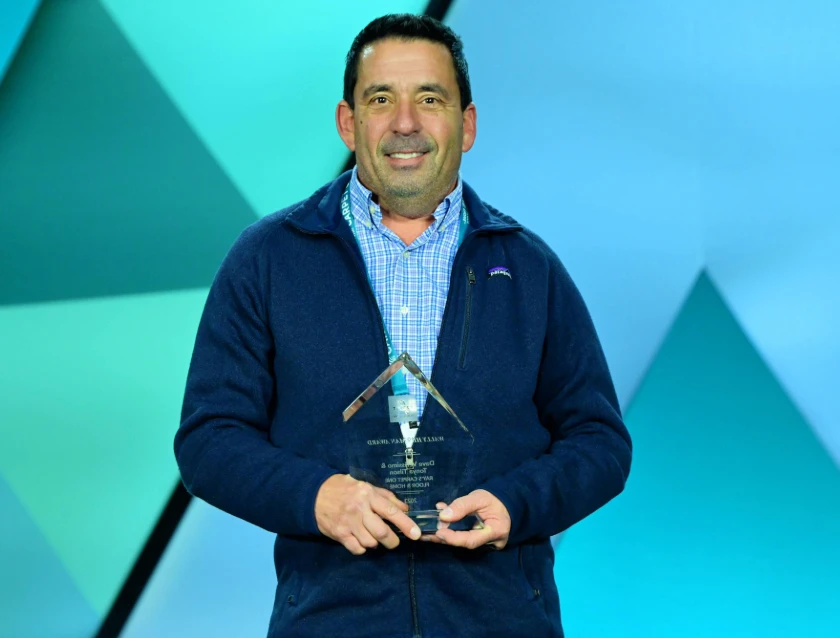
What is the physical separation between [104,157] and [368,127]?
51.7 inches

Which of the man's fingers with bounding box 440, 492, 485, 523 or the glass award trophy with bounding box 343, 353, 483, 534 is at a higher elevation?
the glass award trophy with bounding box 343, 353, 483, 534

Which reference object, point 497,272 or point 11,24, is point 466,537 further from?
point 11,24

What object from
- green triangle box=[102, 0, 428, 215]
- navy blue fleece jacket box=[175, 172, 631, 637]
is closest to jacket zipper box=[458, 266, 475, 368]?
navy blue fleece jacket box=[175, 172, 631, 637]

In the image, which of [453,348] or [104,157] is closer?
[453,348]

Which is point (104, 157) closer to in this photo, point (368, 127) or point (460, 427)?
point (368, 127)

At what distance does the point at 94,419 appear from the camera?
3256 millimetres

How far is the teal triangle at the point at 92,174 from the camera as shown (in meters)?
3.24

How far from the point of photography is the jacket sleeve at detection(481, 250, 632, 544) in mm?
1982

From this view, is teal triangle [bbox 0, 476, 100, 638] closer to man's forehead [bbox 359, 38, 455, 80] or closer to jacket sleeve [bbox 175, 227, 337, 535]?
jacket sleeve [bbox 175, 227, 337, 535]

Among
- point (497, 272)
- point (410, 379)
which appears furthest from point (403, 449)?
point (497, 272)

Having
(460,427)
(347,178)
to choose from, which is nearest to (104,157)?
(347,178)

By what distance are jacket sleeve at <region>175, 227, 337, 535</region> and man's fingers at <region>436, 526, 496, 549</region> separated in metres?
0.21

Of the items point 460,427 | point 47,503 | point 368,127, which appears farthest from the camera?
point 47,503

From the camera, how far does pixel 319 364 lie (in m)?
2.04
